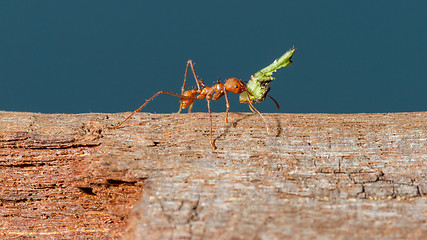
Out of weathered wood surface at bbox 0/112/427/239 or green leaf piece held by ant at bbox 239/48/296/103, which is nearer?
weathered wood surface at bbox 0/112/427/239

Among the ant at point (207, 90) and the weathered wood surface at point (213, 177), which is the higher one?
the ant at point (207, 90)

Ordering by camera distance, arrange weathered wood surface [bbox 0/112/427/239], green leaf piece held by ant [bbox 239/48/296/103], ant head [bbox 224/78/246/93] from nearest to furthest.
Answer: weathered wood surface [bbox 0/112/427/239] < green leaf piece held by ant [bbox 239/48/296/103] < ant head [bbox 224/78/246/93]

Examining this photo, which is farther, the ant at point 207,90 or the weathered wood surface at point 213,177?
the ant at point 207,90

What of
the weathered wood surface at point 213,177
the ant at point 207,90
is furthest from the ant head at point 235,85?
the weathered wood surface at point 213,177

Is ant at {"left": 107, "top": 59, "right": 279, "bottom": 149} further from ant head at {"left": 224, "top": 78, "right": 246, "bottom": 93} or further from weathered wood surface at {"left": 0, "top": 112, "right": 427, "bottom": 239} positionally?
weathered wood surface at {"left": 0, "top": 112, "right": 427, "bottom": 239}

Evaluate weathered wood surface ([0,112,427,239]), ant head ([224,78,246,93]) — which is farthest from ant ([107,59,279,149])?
weathered wood surface ([0,112,427,239])

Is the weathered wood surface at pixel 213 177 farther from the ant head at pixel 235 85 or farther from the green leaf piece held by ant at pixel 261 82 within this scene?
the ant head at pixel 235 85

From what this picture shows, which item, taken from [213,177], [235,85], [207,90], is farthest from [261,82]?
[213,177]
